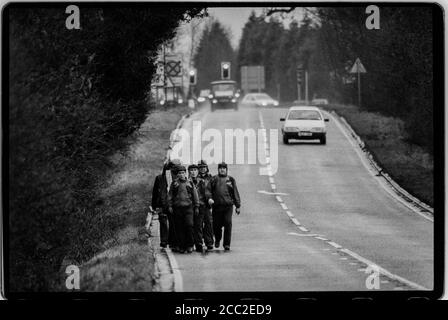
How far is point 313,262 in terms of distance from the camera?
13.7 m

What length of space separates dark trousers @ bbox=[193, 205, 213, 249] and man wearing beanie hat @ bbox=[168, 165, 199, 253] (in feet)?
0.31

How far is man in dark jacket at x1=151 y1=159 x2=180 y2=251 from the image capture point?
17516 mm

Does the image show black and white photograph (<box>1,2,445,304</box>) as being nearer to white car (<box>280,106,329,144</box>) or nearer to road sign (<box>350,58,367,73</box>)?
road sign (<box>350,58,367,73</box>)

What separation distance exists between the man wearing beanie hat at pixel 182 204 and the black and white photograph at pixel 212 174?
0.12 feet

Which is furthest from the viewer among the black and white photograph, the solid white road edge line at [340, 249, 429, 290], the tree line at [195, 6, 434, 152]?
the tree line at [195, 6, 434, 152]

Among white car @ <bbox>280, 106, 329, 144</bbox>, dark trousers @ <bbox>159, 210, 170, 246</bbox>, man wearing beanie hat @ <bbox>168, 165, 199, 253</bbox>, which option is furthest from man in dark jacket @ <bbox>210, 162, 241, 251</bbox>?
white car @ <bbox>280, 106, 329, 144</bbox>

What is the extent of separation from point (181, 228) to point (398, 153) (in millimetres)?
6186

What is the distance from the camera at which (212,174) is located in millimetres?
15836

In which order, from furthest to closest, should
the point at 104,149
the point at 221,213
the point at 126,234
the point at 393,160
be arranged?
the point at 393,160
the point at 126,234
the point at 104,149
the point at 221,213

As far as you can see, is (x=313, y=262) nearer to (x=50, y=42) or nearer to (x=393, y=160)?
Answer: (x=50, y=42)

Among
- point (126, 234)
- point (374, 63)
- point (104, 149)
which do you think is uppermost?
point (374, 63)

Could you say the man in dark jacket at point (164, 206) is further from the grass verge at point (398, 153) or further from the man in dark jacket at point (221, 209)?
the grass verge at point (398, 153)

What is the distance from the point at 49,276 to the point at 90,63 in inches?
248

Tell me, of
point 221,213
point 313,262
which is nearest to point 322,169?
point 221,213
